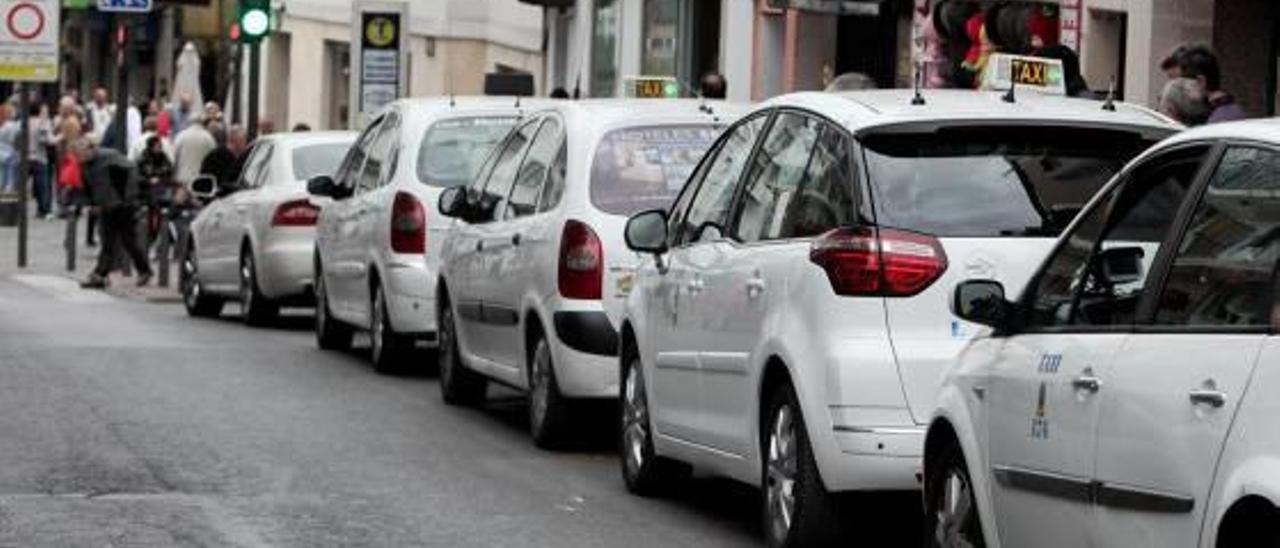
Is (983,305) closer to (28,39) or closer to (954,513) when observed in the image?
(954,513)

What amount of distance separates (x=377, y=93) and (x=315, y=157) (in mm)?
7758

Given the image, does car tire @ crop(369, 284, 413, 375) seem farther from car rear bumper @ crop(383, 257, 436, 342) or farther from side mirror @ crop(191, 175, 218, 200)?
side mirror @ crop(191, 175, 218, 200)

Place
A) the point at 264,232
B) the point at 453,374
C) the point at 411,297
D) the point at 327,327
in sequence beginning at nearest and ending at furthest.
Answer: the point at 453,374 < the point at 411,297 < the point at 327,327 < the point at 264,232

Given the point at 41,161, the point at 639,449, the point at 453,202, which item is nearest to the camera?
the point at 639,449

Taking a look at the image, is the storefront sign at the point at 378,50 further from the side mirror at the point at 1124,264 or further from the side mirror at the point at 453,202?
the side mirror at the point at 1124,264

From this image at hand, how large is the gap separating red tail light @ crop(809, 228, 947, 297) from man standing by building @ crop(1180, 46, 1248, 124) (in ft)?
19.4

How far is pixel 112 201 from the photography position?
31.0 meters

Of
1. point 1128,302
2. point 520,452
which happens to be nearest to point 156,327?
point 520,452

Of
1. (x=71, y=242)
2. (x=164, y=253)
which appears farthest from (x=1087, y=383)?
(x=71, y=242)

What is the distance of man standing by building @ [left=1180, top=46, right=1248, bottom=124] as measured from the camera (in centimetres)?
1577

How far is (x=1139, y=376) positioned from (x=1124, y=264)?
0.51m

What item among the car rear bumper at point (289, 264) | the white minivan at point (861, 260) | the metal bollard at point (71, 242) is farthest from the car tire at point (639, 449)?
the metal bollard at point (71, 242)

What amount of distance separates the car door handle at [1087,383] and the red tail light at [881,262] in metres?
2.16

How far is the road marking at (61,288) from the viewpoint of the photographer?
29.6 meters
